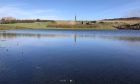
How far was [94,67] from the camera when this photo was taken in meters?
19.1

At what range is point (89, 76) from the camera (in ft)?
51.9

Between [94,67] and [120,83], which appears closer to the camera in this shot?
[120,83]

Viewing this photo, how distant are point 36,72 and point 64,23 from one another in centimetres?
18182

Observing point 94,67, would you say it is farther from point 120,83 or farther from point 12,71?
point 12,71

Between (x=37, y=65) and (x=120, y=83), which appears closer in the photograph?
(x=120, y=83)

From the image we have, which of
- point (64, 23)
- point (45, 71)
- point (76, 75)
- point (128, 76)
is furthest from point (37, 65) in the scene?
point (64, 23)

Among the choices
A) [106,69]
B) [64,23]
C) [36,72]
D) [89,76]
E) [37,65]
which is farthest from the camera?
[64,23]

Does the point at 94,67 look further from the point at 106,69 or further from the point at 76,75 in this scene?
the point at 76,75

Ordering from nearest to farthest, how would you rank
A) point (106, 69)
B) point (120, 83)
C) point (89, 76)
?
1. point (120, 83)
2. point (89, 76)
3. point (106, 69)

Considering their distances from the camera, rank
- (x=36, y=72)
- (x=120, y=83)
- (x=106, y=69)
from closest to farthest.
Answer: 1. (x=120, y=83)
2. (x=36, y=72)
3. (x=106, y=69)

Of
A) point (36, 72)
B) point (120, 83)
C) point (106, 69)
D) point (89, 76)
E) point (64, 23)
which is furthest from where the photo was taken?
point (64, 23)

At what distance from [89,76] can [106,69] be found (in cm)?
302

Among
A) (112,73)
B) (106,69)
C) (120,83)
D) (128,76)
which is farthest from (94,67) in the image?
(120,83)

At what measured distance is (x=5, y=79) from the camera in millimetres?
14703
